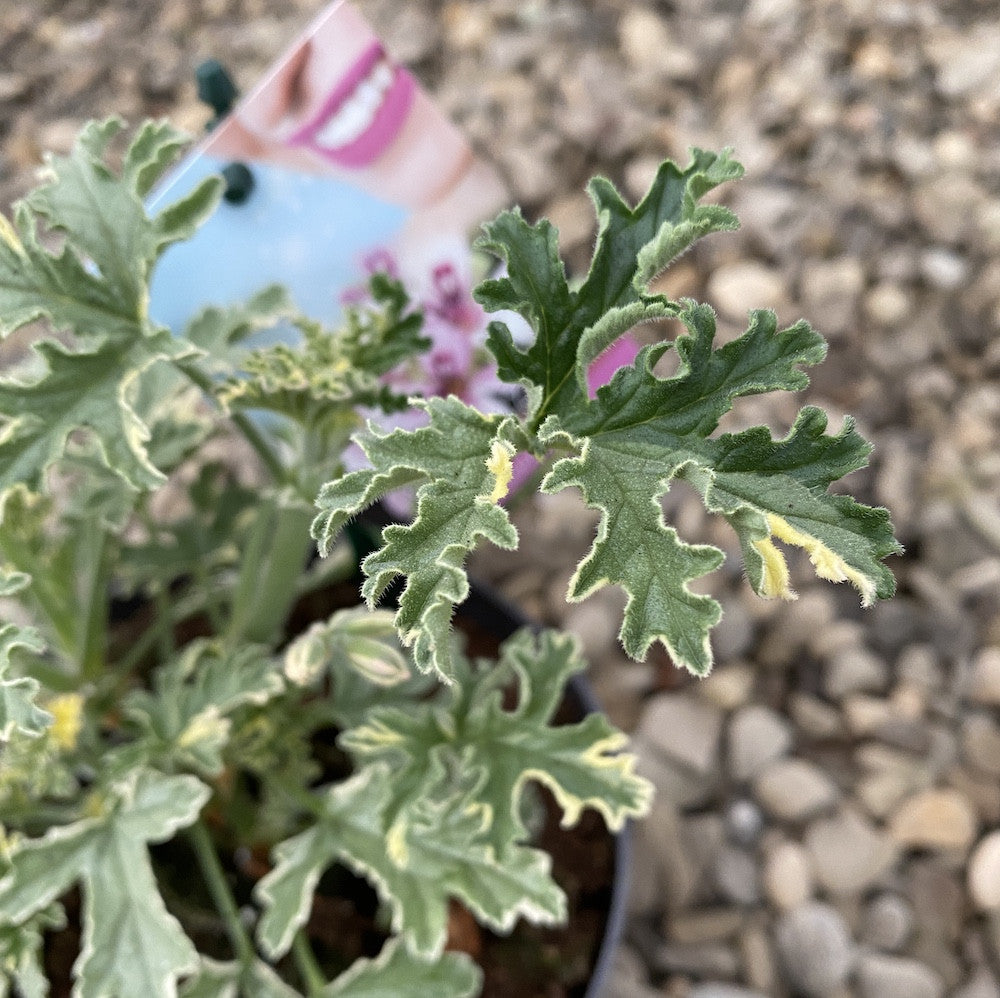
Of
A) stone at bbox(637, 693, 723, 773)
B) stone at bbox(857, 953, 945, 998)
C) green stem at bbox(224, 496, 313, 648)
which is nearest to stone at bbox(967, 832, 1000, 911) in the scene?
stone at bbox(857, 953, 945, 998)

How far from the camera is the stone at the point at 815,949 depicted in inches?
59.9

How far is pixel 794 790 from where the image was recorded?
5.37ft

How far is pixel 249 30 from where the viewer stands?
242 centimetres

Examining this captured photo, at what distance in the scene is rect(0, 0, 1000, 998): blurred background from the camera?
1.58m

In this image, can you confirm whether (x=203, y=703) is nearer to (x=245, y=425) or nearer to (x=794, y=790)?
(x=245, y=425)

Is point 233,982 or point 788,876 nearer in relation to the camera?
point 233,982

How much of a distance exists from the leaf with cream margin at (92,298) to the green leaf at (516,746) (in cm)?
33

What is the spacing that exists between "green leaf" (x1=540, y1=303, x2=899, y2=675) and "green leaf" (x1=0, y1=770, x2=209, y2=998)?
456mm

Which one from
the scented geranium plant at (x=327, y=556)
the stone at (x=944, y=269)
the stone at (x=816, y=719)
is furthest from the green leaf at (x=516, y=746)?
the stone at (x=944, y=269)

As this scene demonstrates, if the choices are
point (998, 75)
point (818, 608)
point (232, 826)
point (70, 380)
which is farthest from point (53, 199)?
point (998, 75)

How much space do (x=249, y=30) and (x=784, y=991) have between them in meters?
2.07

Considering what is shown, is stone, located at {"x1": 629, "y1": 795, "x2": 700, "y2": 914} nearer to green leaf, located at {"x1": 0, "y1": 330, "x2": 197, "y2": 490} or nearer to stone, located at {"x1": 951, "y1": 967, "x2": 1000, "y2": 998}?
stone, located at {"x1": 951, "y1": 967, "x2": 1000, "y2": 998}

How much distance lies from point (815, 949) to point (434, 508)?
3.76 ft

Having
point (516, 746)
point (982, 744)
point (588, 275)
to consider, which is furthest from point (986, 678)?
point (588, 275)
